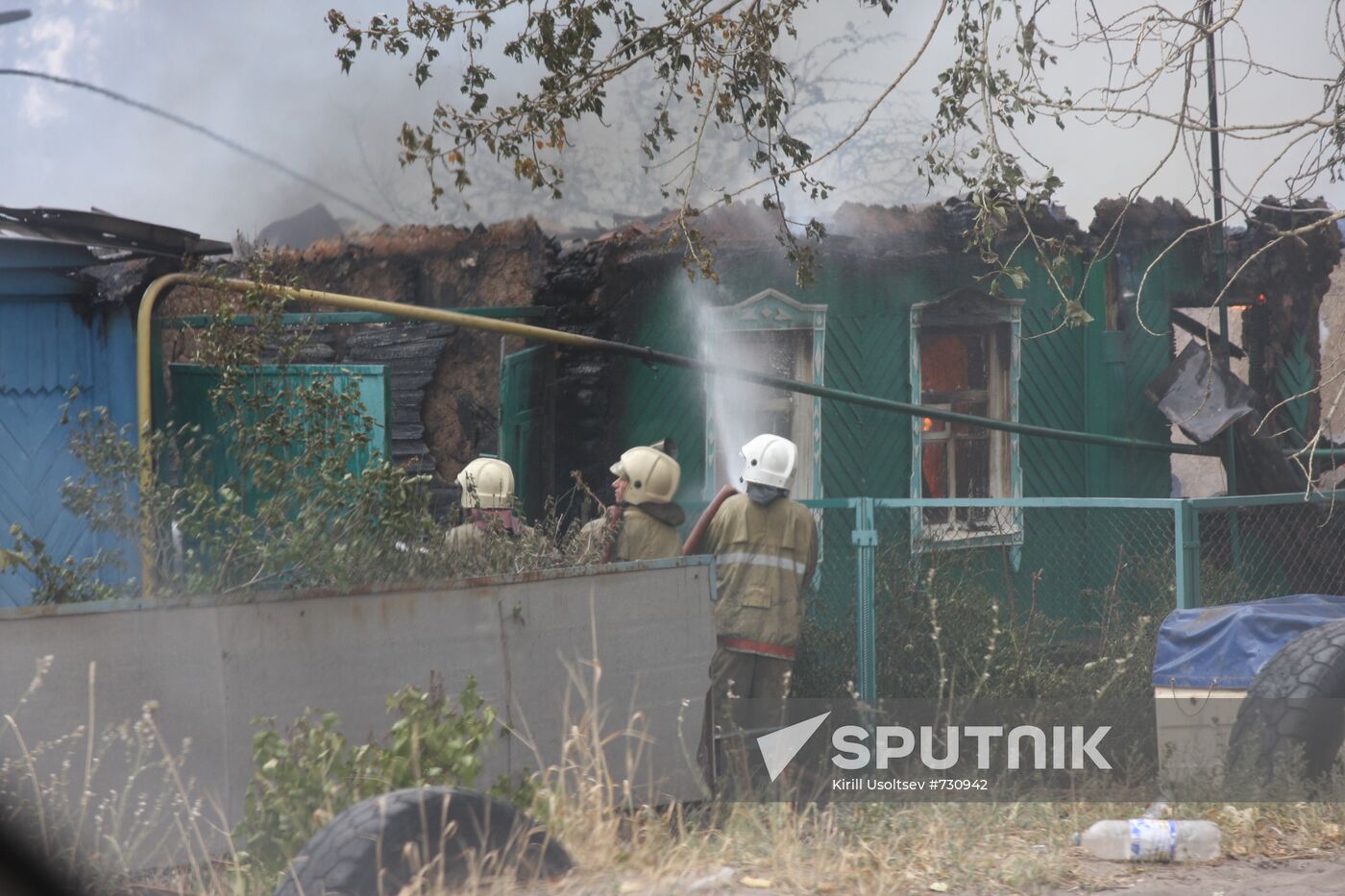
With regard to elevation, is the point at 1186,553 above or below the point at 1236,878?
above

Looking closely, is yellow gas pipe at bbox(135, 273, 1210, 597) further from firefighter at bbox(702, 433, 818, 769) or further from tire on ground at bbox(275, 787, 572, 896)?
tire on ground at bbox(275, 787, 572, 896)

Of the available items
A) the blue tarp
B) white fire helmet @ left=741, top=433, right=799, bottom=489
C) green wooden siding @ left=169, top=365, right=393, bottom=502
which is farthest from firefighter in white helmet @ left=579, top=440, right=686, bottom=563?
the blue tarp

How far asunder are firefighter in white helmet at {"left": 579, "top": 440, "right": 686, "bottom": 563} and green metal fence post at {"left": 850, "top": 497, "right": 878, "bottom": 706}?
1.05 meters

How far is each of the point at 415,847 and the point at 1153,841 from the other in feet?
9.26

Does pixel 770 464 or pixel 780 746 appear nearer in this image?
pixel 780 746

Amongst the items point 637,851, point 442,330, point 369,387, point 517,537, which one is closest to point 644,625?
point 517,537

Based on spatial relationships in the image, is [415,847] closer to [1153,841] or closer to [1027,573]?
[1153,841]

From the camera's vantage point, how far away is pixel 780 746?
6379 mm

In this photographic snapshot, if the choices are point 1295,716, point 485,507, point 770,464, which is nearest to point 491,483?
point 485,507

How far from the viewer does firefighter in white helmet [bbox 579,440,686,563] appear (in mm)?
6594

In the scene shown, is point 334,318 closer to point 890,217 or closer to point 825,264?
point 825,264

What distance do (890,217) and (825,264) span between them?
771mm

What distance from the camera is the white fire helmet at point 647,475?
21.9 feet

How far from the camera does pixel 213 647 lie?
4.34 metres
